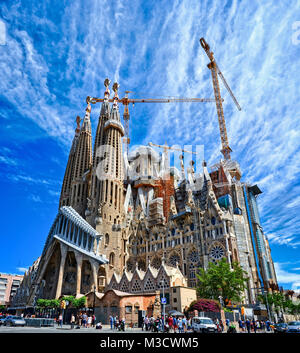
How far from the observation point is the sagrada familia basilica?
49.0 m

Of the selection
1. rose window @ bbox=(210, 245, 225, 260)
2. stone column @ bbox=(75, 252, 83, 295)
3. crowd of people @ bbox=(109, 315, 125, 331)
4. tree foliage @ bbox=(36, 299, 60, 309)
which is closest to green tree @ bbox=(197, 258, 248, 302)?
rose window @ bbox=(210, 245, 225, 260)

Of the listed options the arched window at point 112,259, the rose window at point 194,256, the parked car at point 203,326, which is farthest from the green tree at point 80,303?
the parked car at point 203,326

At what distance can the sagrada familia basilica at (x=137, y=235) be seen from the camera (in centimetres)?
4897

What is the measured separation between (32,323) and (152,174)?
64317 millimetres

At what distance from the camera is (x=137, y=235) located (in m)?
67.2

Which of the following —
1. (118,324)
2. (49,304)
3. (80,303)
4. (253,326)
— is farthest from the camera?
(49,304)

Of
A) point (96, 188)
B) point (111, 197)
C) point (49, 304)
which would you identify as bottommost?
point (49, 304)

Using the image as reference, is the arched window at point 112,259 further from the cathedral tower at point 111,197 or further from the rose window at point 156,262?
the rose window at point 156,262

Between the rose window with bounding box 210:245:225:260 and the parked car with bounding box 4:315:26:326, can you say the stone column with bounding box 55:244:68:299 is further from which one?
the rose window with bounding box 210:245:225:260

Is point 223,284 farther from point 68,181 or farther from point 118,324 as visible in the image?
point 68,181

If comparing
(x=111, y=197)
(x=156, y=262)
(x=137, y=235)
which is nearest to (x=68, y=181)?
(x=111, y=197)

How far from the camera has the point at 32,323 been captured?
1062 inches

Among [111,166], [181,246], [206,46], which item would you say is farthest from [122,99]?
[181,246]
